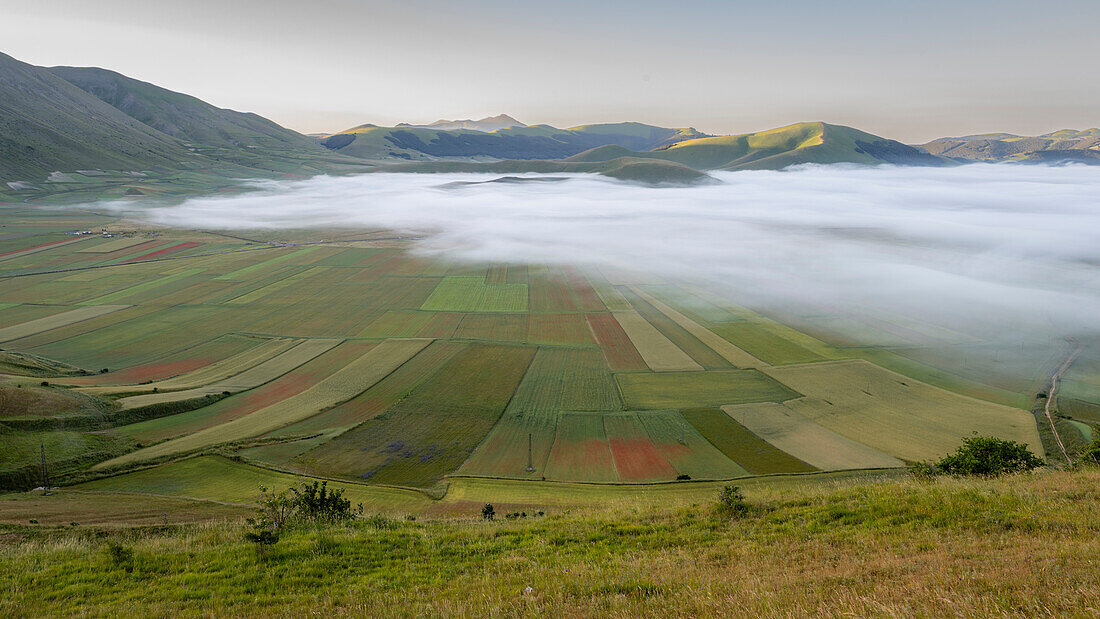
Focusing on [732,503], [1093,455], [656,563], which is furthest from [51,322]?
[1093,455]

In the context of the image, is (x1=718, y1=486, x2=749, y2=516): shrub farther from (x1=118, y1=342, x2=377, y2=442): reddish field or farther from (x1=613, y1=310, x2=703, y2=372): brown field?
(x1=118, y1=342, x2=377, y2=442): reddish field

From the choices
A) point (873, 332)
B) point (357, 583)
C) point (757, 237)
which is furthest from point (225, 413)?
point (757, 237)

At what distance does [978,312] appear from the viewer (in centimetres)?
9325

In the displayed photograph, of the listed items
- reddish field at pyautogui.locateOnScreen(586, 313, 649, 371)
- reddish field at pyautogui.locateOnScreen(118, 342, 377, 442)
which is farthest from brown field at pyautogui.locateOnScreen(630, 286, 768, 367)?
reddish field at pyautogui.locateOnScreen(118, 342, 377, 442)

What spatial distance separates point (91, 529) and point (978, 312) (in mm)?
126424

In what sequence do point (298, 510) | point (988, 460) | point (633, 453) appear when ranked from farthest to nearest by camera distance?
point (633, 453) < point (988, 460) < point (298, 510)

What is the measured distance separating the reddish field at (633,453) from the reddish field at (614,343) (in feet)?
52.5

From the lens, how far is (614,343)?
75.9 metres

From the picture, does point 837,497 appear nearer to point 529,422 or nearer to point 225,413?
point 529,422

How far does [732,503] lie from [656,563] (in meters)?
7.15

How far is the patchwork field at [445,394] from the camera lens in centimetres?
4056

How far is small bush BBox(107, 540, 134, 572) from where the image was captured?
1545cm

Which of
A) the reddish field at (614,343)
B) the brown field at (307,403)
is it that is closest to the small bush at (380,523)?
the brown field at (307,403)

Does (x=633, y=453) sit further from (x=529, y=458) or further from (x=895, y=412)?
(x=895, y=412)
